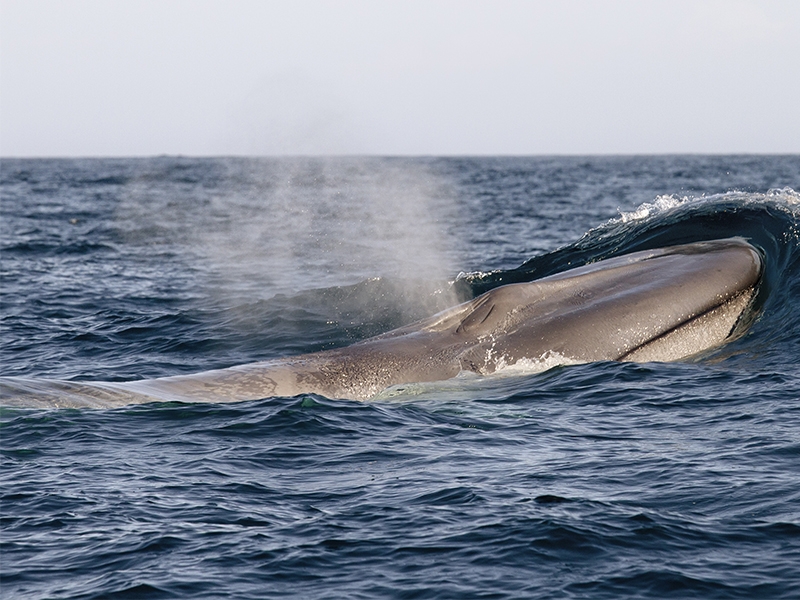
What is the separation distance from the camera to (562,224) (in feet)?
133

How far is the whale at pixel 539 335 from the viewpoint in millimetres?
13102

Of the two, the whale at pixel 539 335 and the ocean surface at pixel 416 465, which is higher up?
the whale at pixel 539 335

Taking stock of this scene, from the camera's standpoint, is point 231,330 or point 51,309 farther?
point 51,309

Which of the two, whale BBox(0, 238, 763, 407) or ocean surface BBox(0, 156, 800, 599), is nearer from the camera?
ocean surface BBox(0, 156, 800, 599)

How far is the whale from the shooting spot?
43.0 ft

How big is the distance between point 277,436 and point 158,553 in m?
3.11

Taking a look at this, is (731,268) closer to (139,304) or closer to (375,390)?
(375,390)

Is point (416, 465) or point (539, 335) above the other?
point (539, 335)

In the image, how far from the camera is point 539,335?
44.7 feet

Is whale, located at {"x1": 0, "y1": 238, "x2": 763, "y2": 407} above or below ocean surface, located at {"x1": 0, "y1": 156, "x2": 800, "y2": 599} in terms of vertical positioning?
above

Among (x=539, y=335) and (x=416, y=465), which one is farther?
(x=539, y=335)

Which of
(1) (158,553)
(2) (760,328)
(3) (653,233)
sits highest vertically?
(3) (653,233)

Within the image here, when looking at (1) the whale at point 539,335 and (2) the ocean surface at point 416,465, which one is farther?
(1) the whale at point 539,335

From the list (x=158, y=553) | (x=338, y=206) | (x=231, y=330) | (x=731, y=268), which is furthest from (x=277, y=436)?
(x=338, y=206)
